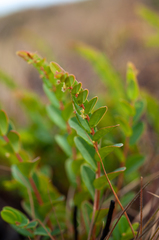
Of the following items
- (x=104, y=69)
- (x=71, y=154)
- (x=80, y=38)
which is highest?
(x=80, y=38)

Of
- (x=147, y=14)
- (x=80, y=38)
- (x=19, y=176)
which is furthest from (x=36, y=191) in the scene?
(x=80, y=38)

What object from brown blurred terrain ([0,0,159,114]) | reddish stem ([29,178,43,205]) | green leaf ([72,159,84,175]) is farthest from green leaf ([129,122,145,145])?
brown blurred terrain ([0,0,159,114])

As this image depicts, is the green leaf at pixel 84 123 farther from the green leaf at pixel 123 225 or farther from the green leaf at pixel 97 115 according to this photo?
the green leaf at pixel 123 225

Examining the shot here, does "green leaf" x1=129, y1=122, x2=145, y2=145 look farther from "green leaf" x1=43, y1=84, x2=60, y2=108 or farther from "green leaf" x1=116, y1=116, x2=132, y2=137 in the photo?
"green leaf" x1=43, y1=84, x2=60, y2=108

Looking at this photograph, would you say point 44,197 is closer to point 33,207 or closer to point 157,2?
point 33,207

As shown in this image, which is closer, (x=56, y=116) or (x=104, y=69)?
(x=56, y=116)

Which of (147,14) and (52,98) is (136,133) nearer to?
(52,98)
